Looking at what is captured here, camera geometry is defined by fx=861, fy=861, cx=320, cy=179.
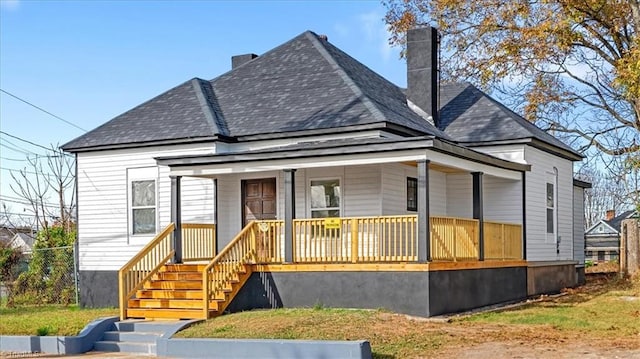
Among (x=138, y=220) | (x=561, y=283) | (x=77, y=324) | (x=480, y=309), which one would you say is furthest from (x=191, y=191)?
(x=561, y=283)

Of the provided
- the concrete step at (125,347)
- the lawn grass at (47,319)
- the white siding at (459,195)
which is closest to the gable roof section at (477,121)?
the white siding at (459,195)

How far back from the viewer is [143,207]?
2245cm

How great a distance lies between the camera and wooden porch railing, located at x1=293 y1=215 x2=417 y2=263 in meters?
17.8

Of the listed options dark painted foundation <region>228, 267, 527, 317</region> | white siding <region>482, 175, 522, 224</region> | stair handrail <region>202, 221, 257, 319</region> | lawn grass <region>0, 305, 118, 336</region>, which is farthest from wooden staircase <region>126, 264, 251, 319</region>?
white siding <region>482, 175, 522, 224</region>

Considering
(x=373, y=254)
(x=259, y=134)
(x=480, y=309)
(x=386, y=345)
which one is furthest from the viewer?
(x=259, y=134)

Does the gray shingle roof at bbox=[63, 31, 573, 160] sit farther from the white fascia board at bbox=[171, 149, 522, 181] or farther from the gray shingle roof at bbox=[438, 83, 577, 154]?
the white fascia board at bbox=[171, 149, 522, 181]

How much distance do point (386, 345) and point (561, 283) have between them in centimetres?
1341

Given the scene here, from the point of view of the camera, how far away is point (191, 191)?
22047mm

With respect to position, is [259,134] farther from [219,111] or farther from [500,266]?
[500,266]

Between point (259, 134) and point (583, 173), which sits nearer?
point (259, 134)

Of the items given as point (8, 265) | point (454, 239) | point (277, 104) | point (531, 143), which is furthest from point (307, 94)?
point (8, 265)

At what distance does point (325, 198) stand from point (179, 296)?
4371 mm

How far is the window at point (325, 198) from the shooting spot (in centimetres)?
2061

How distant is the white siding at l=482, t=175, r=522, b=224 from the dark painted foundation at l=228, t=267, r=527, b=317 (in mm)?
3897
